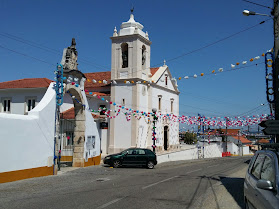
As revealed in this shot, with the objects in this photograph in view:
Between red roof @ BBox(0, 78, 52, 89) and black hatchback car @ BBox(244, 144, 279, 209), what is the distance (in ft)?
73.5

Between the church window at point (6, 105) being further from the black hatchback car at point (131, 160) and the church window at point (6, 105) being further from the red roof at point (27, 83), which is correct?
the black hatchback car at point (131, 160)

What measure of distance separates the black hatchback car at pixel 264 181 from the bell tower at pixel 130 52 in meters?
27.0

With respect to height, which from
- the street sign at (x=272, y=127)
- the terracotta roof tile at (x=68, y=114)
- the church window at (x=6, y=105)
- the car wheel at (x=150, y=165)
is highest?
the church window at (x=6, y=105)

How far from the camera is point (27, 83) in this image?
89.9 feet

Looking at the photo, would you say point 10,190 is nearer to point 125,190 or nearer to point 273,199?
point 125,190

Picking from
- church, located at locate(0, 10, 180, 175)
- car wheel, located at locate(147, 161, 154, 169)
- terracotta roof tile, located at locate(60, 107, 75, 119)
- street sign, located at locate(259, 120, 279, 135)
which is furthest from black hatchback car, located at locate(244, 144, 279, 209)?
terracotta roof tile, located at locate(60, 107, 75, 119)

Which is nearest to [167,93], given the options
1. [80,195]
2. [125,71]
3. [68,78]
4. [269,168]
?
[125,71]

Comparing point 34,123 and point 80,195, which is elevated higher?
point 34,123

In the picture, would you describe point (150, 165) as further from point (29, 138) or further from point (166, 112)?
point (166, 112)

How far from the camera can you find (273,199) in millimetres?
3678

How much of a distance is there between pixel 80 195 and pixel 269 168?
245 inches

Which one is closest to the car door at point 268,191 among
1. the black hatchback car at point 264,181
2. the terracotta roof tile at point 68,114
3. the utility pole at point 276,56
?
the black hatchback car at point 264,181

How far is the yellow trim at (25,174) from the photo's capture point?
12141mm

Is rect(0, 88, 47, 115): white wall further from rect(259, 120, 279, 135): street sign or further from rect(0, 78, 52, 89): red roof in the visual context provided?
rect(259, 120, 279, 135): street sign
